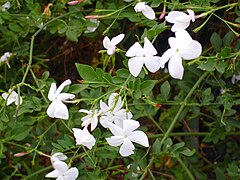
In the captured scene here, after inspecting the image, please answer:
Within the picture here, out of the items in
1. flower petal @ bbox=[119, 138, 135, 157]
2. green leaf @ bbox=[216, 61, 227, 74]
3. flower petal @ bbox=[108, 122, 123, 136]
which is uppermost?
flower petal @ bbox=[108, 122, 123, 136]

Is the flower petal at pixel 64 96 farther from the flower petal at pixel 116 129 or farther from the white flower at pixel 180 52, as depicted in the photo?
the white flower at pixel 180 52

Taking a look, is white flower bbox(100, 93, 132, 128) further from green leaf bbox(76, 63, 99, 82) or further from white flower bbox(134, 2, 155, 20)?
white flower bbox(134, 2, 155, 20)

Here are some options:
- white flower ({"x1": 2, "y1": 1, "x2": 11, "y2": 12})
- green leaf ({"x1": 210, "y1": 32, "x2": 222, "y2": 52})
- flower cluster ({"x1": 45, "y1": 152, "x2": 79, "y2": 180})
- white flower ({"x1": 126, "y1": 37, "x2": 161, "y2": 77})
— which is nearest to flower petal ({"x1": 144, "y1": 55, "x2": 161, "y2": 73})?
white flower ({"x1": 126, "y1": 37, "x2": 161, "y2": 77})

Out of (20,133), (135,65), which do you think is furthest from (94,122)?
(20,133)

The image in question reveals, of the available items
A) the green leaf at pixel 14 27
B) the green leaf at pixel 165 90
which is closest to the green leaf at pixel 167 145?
the green leaf at pixel 165 90

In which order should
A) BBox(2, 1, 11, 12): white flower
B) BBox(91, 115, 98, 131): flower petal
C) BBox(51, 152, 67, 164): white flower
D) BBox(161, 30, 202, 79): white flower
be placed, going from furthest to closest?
BBox(2, 1, 11, 12): white flower → BBox(51, 152, 67, 164): white flower → BBox(91, 115, 98, 131): flower petal → BBox(161, 30, 202, 79): white flower

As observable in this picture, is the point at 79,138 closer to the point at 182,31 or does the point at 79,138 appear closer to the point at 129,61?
the point at 129,61

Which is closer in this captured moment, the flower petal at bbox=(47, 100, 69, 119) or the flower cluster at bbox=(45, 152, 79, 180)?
the flower petal at bbox=(47, 100, 69, 119)
